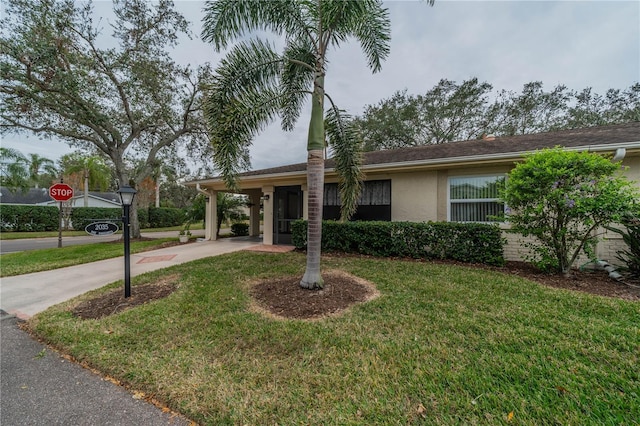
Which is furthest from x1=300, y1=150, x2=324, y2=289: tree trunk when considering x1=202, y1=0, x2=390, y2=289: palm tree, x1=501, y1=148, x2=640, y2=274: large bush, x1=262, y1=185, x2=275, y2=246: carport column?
x1=262, y1=185, x2=275, y2=246: carport column

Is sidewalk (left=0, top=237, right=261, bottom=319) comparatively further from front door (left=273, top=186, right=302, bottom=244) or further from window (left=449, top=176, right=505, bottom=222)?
window (left=449, top=176, right=505, bottom=222)

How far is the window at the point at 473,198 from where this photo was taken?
7234 millimetres

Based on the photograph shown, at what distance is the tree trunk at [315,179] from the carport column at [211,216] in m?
10.1

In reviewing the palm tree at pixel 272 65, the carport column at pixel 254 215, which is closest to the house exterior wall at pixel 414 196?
the palm tree at pixel 272 65

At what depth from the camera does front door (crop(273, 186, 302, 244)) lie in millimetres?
11062

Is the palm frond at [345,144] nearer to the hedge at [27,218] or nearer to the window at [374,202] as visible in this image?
the window at [374,202]

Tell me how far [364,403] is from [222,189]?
12.1 m

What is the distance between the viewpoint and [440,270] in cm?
580

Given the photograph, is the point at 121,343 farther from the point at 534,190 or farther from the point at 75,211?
the point at 75,211

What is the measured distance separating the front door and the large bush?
7.69m

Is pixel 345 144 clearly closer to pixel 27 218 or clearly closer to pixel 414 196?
pixel 414 196

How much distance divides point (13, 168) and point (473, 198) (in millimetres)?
31228

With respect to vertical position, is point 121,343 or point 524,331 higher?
point 524,331

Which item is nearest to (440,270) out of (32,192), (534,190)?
(534,190)
